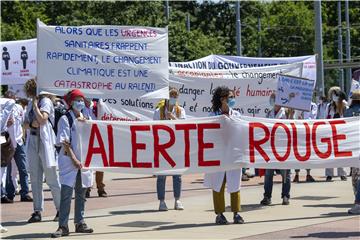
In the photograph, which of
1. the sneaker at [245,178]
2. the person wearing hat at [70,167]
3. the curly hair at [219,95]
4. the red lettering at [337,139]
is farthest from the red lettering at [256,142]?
the sneaker at [245,178]

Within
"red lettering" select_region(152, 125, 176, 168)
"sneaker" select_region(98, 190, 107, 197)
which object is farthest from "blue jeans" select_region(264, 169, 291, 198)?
"sneaker" select_region(98, 190, 107, 197)

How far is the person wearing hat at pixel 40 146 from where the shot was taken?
1298cm

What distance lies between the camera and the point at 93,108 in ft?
56.6

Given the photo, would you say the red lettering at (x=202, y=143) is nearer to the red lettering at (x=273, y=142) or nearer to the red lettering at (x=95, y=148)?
the red lettering at (x=273, y=142)

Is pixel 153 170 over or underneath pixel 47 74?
underneath

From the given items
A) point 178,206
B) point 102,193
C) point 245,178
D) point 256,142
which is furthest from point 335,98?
point 256,142

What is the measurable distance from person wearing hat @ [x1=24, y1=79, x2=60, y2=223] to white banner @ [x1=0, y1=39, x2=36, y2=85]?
25.0 feet

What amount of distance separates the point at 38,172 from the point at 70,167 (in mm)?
1887

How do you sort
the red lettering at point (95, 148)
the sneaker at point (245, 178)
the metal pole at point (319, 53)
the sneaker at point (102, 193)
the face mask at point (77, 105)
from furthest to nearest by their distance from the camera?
the metal pole at point (319, 53) < the sneaker at point (245, 178) < the sneaker at point (102, 193) < the red lettering at point (95, 148) < the face mask at point (77, 105)

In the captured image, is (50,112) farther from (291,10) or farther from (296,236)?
(291,10)

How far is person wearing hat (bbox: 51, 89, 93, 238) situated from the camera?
11.5 meters

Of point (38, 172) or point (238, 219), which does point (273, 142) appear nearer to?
point (238, 219)

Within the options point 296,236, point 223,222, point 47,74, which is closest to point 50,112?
point 47,74

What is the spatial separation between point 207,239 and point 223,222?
4.57 feet
